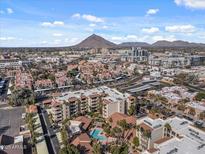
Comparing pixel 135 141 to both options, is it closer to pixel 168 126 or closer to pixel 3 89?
pixel 168 126

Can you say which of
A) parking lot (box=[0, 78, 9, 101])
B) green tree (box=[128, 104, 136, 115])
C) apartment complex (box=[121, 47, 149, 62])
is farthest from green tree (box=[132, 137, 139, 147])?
apartment complex (box=[121, 47, 149, 62])

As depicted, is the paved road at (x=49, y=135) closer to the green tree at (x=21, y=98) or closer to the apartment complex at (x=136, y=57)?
the green tree at (x=21, y=98)

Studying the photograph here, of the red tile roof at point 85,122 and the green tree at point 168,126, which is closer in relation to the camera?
the green tree at point 168,126

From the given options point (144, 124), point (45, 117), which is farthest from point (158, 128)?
point (45, 117)

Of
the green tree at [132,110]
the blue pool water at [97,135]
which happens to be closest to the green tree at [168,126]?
the blue pool water at [97,135]

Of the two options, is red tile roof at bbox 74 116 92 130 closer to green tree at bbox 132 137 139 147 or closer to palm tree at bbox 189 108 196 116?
green tree at bbox 132 137 139 147

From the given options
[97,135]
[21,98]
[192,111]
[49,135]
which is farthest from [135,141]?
[21,98]
